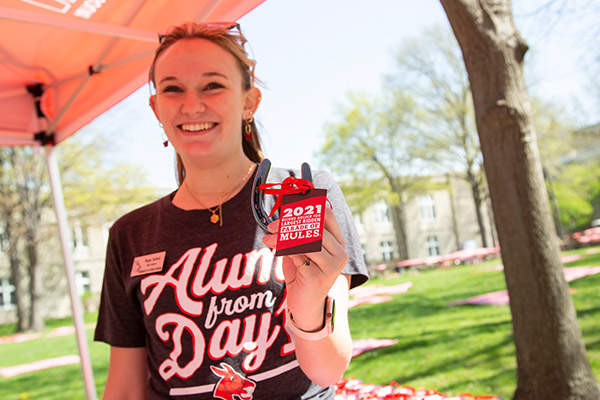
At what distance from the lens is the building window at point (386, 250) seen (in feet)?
108

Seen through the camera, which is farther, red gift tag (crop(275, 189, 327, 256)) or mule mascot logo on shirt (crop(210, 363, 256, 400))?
mule mascot logo on shirt (crop(210, 363, 256, 400))

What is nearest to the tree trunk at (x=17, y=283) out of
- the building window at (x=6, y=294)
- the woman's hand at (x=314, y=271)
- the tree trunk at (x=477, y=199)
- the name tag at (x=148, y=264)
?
the building window at (x=6, y=294)

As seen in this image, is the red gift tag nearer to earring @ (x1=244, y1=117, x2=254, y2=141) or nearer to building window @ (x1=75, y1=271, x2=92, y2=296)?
earring @ (x1=244, y1=117, x2=254, y2=141)

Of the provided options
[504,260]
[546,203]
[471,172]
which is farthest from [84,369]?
[471,172]

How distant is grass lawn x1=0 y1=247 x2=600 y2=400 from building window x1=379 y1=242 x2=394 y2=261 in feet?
66.6

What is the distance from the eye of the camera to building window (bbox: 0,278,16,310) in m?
25.2

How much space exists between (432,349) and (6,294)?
25.1 meters

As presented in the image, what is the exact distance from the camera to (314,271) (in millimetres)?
939

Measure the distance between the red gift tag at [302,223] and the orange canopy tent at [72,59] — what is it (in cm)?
174

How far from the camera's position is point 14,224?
61.6 feet

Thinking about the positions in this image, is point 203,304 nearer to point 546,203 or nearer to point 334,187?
point 334,187

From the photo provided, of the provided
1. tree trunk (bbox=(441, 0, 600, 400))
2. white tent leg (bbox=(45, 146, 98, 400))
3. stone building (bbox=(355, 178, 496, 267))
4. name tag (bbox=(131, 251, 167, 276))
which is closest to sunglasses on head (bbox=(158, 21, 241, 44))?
name tag (bbox=(131, 251, 167, 276))

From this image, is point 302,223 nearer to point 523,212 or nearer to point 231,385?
point 231,385

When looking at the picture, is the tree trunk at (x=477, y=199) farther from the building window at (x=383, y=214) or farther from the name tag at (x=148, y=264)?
the name tag at (x=148, y=264)
